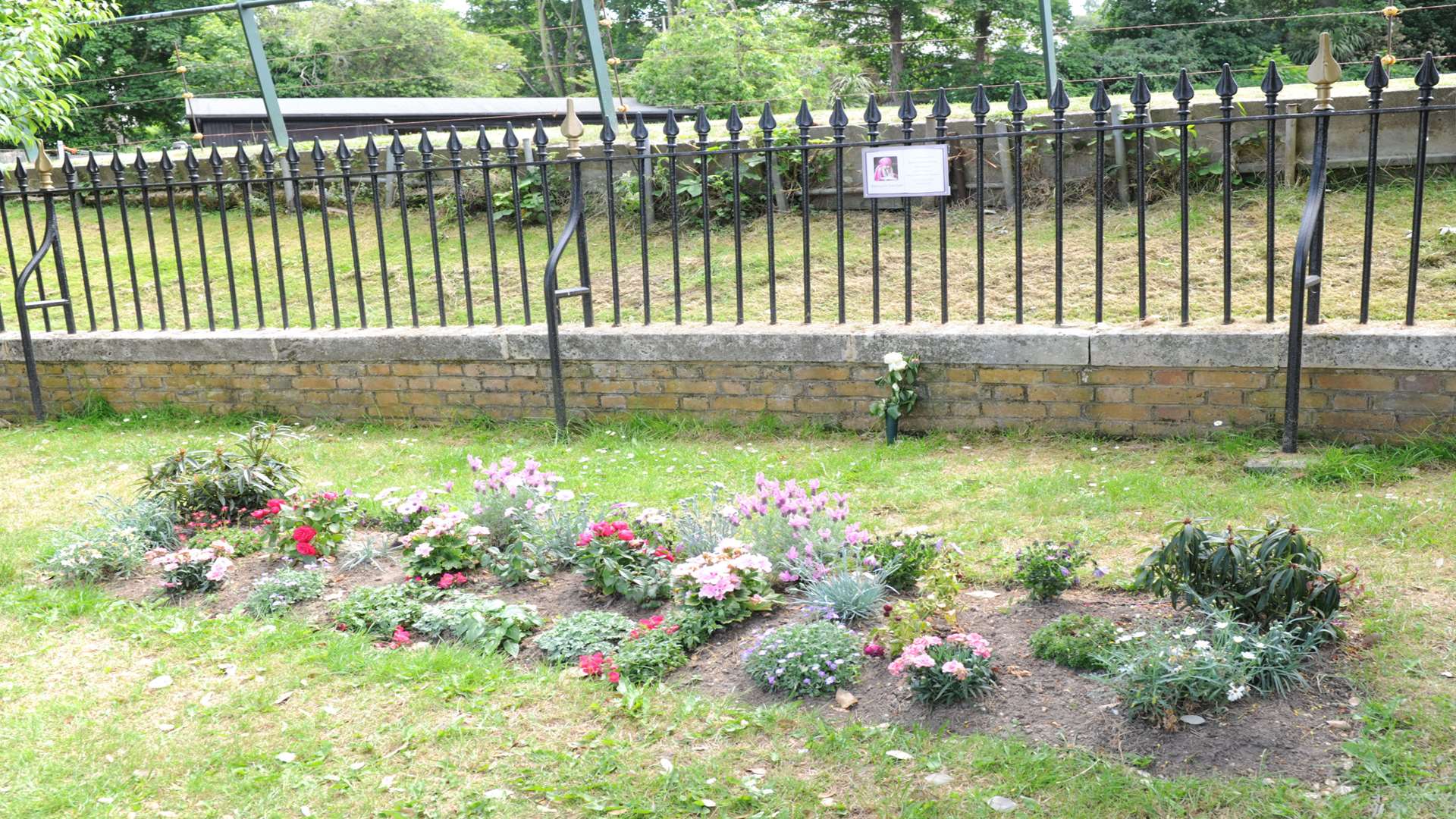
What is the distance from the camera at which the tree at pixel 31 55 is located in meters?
8.02

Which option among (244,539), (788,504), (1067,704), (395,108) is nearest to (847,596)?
(788,504)

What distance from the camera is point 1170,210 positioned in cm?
794

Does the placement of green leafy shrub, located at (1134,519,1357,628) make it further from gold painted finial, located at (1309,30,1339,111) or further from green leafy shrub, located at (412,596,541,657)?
gold painted finial, located at (1309,30,1339,111)

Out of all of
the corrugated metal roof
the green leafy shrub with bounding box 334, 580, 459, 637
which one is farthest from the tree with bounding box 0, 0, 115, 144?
the green leafy shrub with bounding box 334, 580, 459, 637

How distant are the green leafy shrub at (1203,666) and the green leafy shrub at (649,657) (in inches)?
50.8

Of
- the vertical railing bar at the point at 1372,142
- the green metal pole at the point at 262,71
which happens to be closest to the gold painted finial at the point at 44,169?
the green metal pole at the point at 262,71

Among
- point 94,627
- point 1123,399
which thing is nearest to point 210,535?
point 94,627

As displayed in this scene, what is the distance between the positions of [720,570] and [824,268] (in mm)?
4559

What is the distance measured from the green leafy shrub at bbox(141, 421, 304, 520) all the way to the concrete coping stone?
68.0 inches

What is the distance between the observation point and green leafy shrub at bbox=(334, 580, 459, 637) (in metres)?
4.03

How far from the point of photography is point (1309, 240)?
496cm

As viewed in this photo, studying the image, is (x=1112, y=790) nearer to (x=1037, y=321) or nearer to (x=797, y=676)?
(x=797, y=676)

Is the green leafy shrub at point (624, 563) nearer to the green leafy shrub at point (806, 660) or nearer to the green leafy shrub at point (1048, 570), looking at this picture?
the green leafy shrub at point (806, 660)

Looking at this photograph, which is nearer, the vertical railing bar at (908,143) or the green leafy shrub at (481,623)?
the green leafy shrub at (481,623)
